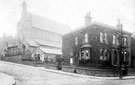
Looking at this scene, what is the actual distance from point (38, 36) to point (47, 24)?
743cm

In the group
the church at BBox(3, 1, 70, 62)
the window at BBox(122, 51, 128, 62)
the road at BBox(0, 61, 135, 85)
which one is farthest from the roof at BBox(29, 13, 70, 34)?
the window at BBox(122, 51, 128, 62)

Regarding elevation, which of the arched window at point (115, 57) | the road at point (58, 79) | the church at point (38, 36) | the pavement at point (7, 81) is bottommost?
the road at point (58, 79)

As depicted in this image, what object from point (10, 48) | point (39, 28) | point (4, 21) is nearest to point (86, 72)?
point (4, 21)

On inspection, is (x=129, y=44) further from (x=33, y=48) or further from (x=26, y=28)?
(x=26, y=28)

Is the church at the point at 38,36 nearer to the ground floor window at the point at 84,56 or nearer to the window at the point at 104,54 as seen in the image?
the ground floor window at the point at 84,56

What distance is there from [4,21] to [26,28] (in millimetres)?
34561

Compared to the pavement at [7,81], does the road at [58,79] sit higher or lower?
lower

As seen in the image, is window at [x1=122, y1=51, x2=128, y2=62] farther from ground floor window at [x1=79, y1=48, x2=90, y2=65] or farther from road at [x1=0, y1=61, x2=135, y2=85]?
road at [x1=0, y1=61, x2=135, y2=85]

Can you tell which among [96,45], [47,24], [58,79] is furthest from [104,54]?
[47,24]

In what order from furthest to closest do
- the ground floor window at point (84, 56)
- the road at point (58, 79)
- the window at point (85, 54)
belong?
the window at point (85, 54), the ground floor window at point (84, 56), the road at point (58, 79)

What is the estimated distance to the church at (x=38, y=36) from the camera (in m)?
42.5

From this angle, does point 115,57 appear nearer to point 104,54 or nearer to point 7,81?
point 104,54

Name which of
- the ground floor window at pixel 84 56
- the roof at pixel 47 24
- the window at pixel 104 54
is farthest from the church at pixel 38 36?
the window at pixel 104 54

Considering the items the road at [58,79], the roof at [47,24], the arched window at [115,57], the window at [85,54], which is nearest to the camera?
the road at [58,79]
